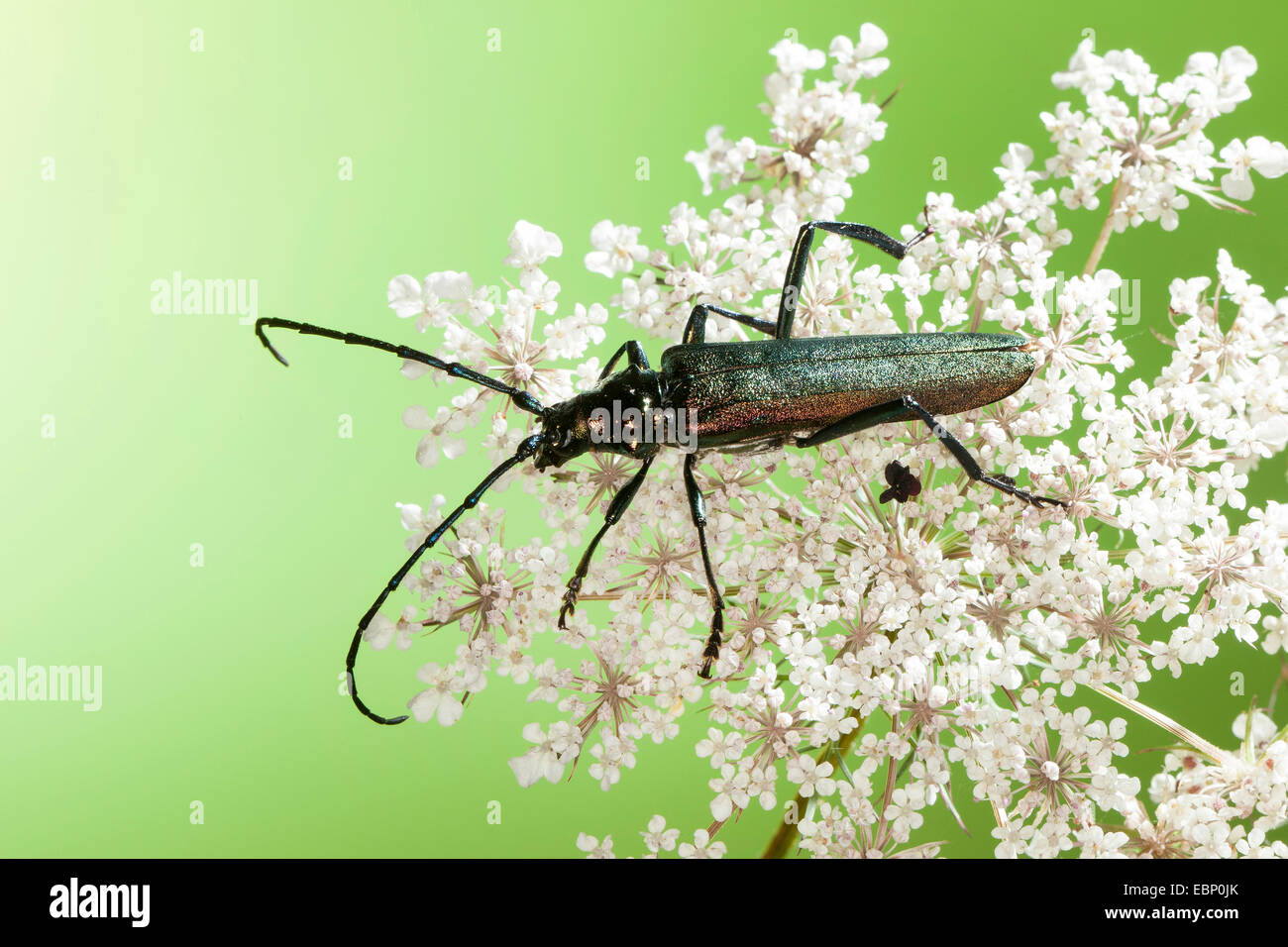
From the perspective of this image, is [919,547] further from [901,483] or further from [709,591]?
[709,591]

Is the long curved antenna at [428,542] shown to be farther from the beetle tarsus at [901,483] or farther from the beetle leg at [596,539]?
the beetle tarsus at [901,483]

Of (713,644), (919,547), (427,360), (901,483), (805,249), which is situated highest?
(805,249)

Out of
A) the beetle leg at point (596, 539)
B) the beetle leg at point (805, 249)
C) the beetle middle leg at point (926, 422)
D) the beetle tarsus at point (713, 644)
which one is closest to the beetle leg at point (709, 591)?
the beetle tarsus at point (713, 644)

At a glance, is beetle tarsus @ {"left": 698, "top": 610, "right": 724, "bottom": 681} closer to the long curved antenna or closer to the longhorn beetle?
the longhorn beetle

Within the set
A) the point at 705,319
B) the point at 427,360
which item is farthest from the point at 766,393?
the point at 427,360

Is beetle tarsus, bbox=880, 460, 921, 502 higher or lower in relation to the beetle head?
lower

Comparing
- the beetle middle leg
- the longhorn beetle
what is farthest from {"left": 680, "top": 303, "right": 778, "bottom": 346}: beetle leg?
the beetle middle leg
